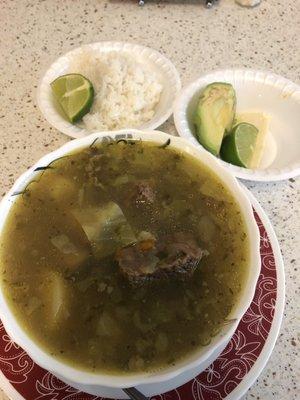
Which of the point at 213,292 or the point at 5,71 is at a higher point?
the point at 5,71

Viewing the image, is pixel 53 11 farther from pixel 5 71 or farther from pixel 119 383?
pixel 119 383

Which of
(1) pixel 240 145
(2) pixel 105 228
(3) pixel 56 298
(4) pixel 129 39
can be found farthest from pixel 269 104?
(3) pixel 56 298

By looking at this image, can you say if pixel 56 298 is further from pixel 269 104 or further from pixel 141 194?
pixel 269 104

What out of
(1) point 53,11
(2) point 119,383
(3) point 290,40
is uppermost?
(1) point 53,11

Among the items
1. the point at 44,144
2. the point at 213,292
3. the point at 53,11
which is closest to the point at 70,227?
the point at 213,292

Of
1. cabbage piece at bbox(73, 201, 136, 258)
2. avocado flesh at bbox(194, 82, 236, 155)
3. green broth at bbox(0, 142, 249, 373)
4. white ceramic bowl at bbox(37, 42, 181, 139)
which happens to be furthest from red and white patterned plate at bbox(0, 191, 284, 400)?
white ceramic bowl at bbox(37, 42, 181, 139)

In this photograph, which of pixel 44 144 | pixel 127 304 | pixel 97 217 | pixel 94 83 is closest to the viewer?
pixel 127 304

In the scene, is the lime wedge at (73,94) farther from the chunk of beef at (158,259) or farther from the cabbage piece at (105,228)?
the chunk of beef at (158,259)
